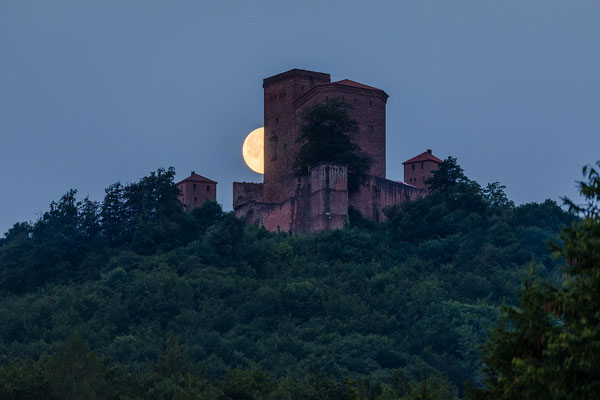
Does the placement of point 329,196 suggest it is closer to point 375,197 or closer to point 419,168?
point 375,197

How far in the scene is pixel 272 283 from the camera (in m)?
66.5

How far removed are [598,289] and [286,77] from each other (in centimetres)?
6150

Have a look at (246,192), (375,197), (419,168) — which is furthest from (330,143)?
(419,168)

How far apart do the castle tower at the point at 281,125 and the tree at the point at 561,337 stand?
55.7 meters

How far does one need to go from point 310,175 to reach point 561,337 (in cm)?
5379

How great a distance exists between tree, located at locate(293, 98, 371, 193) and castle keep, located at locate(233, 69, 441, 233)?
31.5 inches

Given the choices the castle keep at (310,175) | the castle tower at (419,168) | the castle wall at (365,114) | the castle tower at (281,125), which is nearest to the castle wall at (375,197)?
the castle keep at (310,175)

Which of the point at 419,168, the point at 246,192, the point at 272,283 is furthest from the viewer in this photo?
the point at 419,168

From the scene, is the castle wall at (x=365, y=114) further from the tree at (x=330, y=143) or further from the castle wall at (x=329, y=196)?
the castle wall at (x=329, y=196)

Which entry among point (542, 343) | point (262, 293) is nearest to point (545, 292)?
point (542, 343)

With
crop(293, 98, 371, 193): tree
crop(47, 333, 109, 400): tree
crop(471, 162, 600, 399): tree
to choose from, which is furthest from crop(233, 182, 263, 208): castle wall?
crop(471, 162, 600, 399): tree

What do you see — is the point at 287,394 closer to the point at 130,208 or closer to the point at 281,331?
the point at 281,331

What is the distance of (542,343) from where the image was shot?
53.2 feet

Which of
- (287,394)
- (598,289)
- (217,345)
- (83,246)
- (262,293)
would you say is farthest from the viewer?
(83,246)
